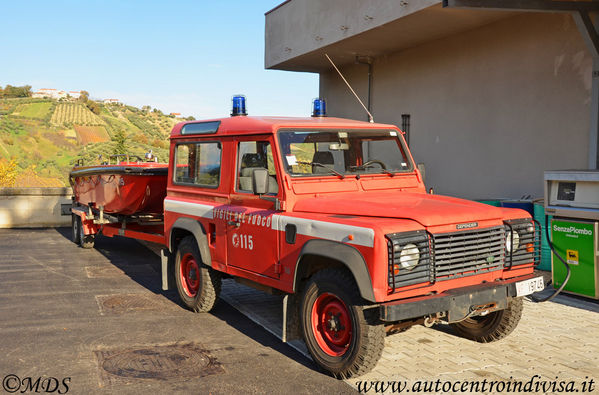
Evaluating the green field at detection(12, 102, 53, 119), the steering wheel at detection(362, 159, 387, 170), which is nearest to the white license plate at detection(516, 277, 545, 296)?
the steering wheel at detection(362, 159, 387, 170)

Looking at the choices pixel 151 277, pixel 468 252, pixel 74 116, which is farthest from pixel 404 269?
pixel 74 116

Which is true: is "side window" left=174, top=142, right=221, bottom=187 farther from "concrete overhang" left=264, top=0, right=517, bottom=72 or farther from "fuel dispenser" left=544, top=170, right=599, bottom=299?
"concrete overhang" left=264, top=0, right=517, bottom=72

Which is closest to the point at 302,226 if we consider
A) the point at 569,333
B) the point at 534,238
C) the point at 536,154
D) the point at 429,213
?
the point at 429,213

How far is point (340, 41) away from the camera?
41.9 ft

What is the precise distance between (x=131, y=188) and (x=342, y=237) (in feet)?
20.0

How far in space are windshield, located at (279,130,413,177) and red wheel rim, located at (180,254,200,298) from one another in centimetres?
221

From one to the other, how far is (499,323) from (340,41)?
8.89 metres

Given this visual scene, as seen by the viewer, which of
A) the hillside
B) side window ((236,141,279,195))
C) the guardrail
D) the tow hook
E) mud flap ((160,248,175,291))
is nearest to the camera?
the tow hook

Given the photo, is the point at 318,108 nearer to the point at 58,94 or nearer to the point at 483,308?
the point at 483,308

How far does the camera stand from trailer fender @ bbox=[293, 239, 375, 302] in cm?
412

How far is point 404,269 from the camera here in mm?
4191

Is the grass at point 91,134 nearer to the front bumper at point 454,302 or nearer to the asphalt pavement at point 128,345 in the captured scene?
the asphalt pavement at point 128,345

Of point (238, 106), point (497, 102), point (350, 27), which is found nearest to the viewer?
point (238, 106)

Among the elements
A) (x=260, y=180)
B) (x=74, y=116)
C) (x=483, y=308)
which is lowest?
(x=483, y=308)
